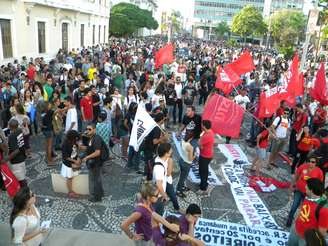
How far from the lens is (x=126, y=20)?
157ft

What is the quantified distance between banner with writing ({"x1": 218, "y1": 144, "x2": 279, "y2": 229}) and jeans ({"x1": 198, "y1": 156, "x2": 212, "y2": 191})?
64 cm

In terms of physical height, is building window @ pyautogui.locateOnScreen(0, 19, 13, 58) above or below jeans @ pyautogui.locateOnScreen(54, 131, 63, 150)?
above

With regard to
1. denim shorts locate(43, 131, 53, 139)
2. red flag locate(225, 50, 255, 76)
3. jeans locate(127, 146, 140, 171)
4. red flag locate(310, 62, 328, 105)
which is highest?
red flag locate(225, 50, 255, 76)

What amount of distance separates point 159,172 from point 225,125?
263cm

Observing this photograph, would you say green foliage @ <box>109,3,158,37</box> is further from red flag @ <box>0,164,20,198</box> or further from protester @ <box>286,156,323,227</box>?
protester @ <box>286,156,323,227</box>

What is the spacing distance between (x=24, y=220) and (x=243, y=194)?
4571 mm

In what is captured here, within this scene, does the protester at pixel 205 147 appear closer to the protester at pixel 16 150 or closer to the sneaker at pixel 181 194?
the sneaker at pixel 181 194

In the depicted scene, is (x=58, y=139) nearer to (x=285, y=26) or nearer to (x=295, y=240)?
(x=295, y=240)

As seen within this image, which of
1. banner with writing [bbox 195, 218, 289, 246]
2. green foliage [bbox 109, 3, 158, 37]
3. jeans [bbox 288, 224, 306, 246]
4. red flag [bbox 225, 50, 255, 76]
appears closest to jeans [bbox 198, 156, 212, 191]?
banner with writing [bbox 195, 218, 289, 246]

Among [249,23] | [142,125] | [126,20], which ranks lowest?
[142,125]

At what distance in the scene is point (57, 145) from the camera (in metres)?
8.33

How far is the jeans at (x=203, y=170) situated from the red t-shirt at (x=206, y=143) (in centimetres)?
11

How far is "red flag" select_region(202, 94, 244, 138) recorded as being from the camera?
6.80m

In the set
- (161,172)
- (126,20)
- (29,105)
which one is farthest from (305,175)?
(126,20)
